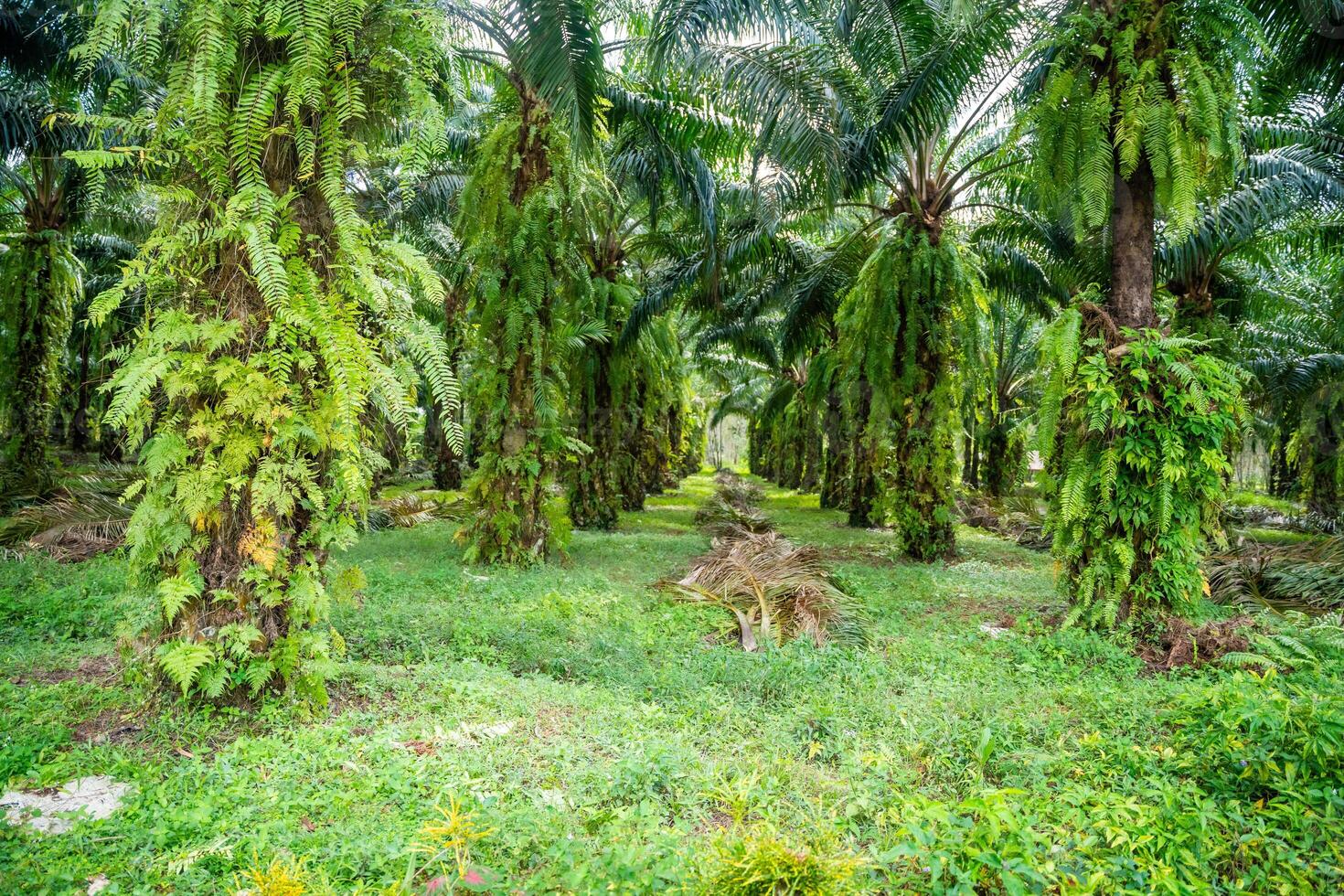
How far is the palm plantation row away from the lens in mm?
3982

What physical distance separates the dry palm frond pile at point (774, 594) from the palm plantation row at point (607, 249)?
1919 mm

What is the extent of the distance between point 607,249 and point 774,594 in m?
9.05

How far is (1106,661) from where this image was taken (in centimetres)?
556

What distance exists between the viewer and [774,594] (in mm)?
7070

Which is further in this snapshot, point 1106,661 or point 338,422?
point 1106,661

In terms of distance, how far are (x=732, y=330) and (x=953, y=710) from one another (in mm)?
16138

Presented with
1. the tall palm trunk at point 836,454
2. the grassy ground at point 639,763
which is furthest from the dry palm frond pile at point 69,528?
the tall palm trunk at point 836,454

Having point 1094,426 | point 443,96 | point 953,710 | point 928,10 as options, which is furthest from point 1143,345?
point 443,96

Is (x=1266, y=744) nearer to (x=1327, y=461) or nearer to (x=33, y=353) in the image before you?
(x=33, y=353)

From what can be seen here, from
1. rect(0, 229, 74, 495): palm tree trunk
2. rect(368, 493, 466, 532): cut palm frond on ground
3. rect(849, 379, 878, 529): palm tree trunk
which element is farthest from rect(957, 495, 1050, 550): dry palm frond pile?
rect(0, 229, 74, 495): palm tree trunk

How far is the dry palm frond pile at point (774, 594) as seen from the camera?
632 centimetres

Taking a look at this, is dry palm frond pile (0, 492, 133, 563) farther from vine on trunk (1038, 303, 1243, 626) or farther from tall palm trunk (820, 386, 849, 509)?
tall palm trunk (820, 386, 849, 509)

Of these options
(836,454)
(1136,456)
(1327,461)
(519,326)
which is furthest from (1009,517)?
(519,326)

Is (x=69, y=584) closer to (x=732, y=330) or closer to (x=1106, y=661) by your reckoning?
(x=1106, y=661)
